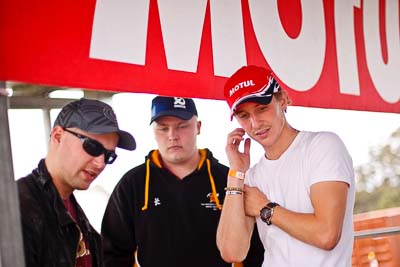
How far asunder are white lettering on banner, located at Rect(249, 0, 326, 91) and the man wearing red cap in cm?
61

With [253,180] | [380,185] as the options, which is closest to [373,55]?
[253,180]

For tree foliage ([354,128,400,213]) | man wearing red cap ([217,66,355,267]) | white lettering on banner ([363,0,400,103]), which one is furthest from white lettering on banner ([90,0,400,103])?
tree foliage ([354,128,400,213])

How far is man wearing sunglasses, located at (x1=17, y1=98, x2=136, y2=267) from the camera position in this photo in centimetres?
216

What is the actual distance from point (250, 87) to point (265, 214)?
1.57ft

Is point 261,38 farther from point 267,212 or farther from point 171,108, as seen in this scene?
point 267,212

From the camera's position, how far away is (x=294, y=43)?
3355 mm

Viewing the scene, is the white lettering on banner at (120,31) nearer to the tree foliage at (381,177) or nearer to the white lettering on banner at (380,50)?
the white lettering on banner at (380,50)

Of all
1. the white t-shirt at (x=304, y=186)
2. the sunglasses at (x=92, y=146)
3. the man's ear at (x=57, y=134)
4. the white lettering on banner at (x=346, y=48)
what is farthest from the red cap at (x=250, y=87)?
the white lettering on banner at (x=346, y=48)

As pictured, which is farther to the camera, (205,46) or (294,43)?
(294,43)

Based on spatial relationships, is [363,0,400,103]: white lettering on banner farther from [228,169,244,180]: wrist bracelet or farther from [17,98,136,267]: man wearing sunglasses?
[17,98,136,267]: man wearing sunglasses

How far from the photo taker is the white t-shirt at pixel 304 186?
93.7 inches

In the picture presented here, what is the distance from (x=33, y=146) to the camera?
271cm

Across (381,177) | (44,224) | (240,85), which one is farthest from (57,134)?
(381,177)

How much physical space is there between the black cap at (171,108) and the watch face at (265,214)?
93 cm
